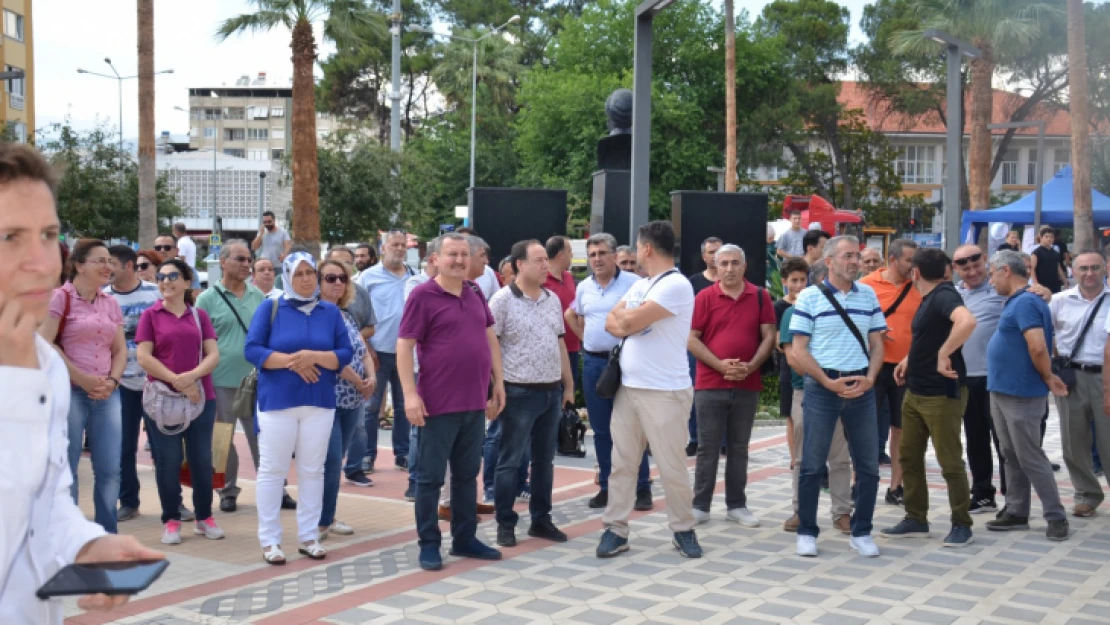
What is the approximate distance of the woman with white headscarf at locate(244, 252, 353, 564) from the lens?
7160 millimetres

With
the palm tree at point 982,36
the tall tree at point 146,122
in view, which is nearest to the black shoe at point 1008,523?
the tall tree at point 146,122

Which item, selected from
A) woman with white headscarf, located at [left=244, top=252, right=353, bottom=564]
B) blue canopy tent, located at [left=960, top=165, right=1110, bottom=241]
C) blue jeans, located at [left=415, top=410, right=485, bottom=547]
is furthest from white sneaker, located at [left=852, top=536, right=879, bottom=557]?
blue canopy tent, located at [left=960, top=165, right=1110, bottom=241]

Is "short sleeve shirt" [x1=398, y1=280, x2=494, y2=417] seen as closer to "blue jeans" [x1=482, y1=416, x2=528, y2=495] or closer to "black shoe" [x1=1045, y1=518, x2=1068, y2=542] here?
"blue jeans" [x1=482, y1=416, x2=528, y2=495]

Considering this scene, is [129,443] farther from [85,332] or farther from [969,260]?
[969,260]

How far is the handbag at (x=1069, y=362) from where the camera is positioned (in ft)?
28.1

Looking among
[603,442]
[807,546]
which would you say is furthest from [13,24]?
[807,546]

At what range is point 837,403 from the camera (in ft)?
24.5

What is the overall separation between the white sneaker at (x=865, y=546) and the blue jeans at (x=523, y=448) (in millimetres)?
1976

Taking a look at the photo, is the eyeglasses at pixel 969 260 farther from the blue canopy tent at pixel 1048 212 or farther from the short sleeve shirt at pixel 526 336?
the blue canopy tent at pixel 1048 212

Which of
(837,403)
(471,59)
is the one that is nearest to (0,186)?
(837,403)

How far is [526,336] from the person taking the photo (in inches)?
310

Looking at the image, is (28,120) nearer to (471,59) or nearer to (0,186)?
(471,59)

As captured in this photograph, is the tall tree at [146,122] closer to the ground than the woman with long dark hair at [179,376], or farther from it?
farther from it

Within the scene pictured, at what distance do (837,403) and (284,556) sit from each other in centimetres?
355
